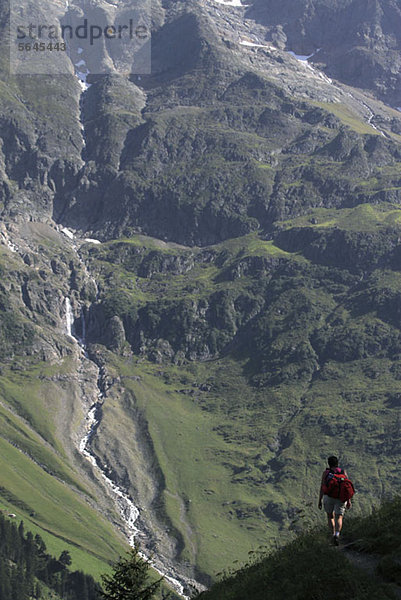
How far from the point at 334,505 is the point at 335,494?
745mm

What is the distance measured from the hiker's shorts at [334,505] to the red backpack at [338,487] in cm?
27

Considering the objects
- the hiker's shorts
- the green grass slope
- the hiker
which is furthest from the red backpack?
the green grass slope

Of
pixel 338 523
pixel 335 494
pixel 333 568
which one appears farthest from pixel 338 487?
pixel 333 568

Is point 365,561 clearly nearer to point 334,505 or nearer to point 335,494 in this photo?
point 334,505

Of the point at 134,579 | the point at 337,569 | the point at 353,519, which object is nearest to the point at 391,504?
the point at 353,519

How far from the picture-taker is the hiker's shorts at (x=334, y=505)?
122ft

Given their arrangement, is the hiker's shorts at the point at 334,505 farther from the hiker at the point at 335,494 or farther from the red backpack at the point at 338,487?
the red backpack at the point at 338,487

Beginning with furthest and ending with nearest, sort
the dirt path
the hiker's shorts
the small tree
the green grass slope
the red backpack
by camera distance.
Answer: the small tree → the hiker's shorts → the red backpack → the dirt path → the green grass slope

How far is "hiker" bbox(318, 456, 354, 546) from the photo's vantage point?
3697 cm

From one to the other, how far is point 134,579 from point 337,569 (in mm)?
16339

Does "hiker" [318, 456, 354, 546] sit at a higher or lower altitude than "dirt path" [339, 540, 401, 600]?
higher

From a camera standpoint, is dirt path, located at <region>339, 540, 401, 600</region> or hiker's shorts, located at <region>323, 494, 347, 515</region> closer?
dirt path, located at <region>339, 540, 401, 600</region>

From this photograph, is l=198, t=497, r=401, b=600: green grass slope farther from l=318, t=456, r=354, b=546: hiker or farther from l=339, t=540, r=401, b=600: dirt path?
l=318, t=456, r=354, b=546: hiker

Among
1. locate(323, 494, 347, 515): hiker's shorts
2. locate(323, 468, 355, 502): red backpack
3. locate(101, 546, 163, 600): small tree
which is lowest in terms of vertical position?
locate(101, 546, 163, 600): small tree
